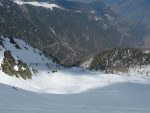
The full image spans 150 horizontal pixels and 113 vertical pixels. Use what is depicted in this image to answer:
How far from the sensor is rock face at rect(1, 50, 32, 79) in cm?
8995

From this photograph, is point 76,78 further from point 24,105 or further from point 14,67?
point 24,105

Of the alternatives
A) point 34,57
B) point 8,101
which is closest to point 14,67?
point 8,101

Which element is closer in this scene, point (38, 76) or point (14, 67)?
point (14, 67)

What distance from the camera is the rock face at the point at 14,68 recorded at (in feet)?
295

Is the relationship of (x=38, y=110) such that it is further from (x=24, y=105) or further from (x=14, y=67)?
(x=14, y=67)

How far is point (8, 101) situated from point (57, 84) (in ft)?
239

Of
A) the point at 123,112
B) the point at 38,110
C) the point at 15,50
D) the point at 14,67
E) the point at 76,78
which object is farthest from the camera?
the point at 15,50

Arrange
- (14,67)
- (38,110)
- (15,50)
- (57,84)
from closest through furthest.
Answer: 1. (38,110)
2. (14,67)
3. (57,84)
4. (15,50)

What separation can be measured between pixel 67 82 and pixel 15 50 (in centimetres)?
6458

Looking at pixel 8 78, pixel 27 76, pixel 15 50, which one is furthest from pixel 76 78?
pixel 15 50

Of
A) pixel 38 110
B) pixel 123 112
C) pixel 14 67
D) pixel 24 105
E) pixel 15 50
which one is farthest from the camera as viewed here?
pixel 15 50

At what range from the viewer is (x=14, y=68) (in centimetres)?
9525

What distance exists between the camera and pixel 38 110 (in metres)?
31.1

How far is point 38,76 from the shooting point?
11069 cm
